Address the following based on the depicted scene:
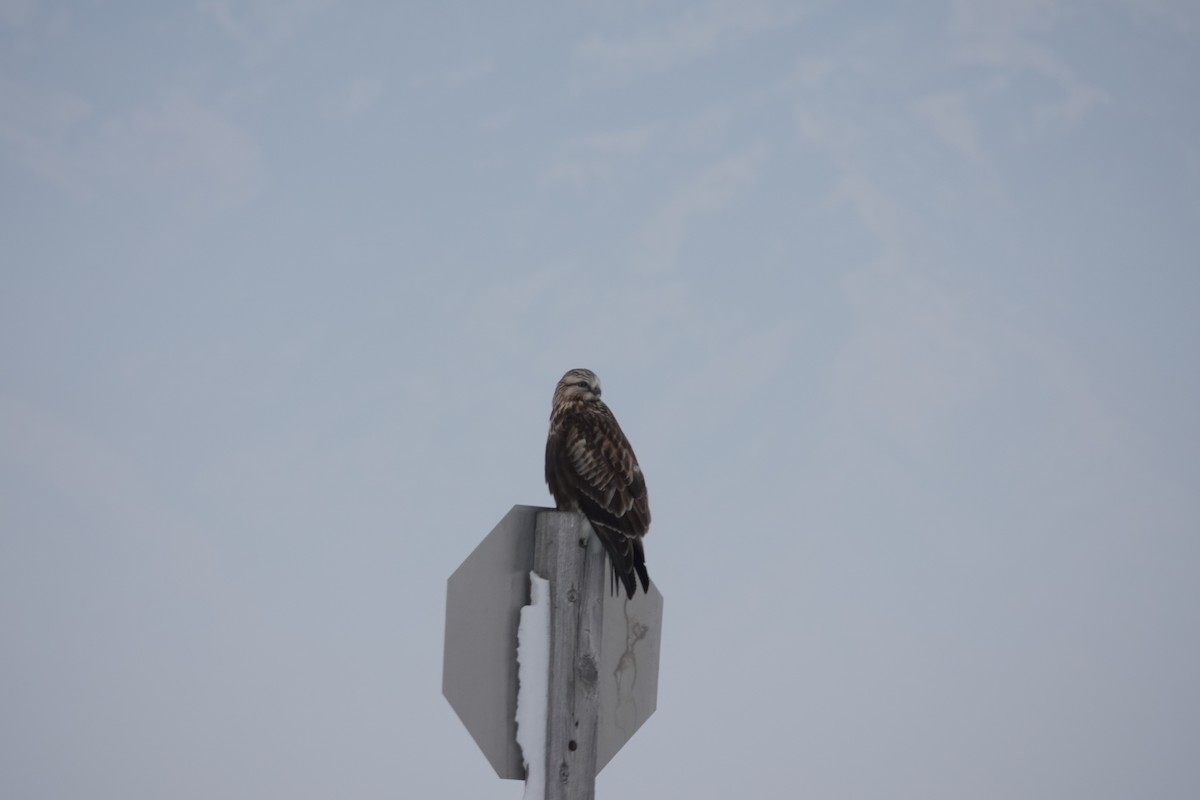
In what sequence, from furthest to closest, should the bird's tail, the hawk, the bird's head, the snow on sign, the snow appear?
the bird's head
the hawk
the bird's tail
the snow
the snow on sign

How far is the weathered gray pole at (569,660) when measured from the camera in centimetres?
405

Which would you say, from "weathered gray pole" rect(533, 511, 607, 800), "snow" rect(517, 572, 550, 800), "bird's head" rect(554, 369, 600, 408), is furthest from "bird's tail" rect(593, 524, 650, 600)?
"bird's head" rect(554, 369, 600, 408)

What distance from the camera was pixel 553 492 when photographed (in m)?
5.22

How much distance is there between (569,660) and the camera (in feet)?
13.4

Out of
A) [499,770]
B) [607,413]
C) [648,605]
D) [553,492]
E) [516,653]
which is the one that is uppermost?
[607,413]

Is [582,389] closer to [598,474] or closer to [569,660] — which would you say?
[598,474]

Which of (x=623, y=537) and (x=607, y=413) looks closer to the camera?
(x=623, y=537)

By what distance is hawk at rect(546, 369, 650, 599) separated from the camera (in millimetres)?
4398

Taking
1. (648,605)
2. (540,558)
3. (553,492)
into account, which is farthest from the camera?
(553,492)

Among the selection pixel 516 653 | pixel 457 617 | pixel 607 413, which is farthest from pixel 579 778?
pixel 607 413

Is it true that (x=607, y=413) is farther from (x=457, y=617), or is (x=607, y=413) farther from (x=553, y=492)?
(x=457, y=617)

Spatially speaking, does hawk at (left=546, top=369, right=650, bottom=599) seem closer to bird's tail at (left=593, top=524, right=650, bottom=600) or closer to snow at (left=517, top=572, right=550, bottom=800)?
bird's tail at (left=593, top=524, right=650, bottom=600)

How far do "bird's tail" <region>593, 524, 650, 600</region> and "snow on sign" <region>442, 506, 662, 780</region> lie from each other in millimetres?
56

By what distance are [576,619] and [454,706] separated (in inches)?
21.5
